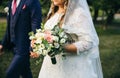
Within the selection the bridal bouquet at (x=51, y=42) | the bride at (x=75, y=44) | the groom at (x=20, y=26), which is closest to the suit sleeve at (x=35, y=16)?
the groom at (x=20, y=26)

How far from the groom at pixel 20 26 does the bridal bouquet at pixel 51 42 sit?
5.96 feet

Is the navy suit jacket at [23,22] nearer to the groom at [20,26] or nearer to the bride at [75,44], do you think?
the groom at [20,26]

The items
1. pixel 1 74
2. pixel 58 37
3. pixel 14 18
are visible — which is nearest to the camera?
pixel 58 37

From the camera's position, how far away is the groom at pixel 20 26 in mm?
6805

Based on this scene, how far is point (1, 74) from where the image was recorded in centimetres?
994

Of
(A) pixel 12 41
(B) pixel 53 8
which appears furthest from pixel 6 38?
(B) pixel 53 8

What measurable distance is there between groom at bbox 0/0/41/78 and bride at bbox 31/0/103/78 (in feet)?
5.33

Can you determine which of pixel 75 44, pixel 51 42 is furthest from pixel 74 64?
pixel 51 42

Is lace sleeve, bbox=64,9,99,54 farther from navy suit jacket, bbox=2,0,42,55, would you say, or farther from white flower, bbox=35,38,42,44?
navy suit jacket, bbox=2,0,42,55

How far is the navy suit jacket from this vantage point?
6798 millimetres

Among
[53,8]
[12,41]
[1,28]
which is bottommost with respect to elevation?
[1,28]

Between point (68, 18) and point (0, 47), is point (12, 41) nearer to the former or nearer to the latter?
point (0, 47)

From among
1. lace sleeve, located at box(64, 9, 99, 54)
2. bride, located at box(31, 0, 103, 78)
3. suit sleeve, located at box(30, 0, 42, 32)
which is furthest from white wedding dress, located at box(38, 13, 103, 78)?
suit sleeve, located at box(30, 0, 42, 32)

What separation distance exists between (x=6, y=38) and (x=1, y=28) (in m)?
17.9
